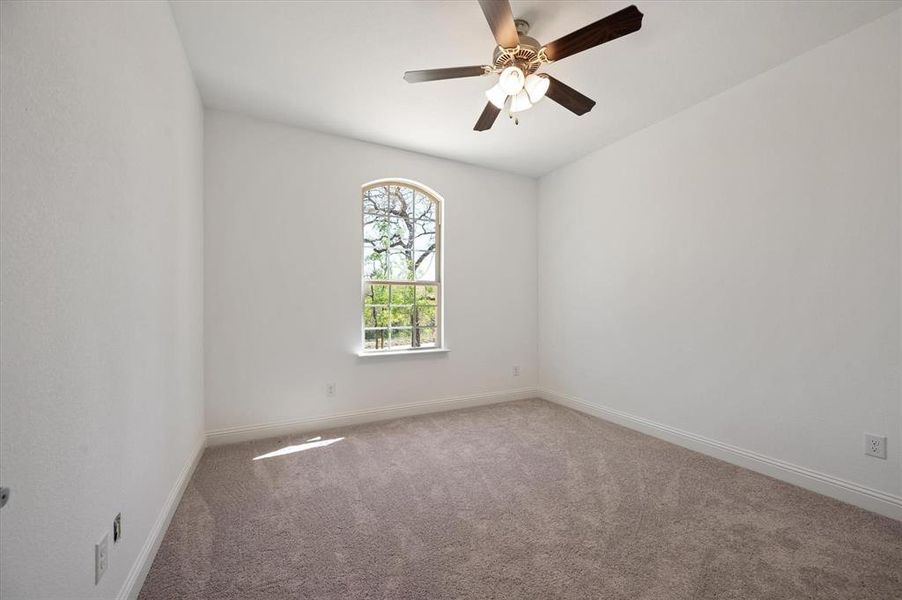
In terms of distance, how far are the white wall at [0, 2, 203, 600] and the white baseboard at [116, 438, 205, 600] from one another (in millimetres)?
40

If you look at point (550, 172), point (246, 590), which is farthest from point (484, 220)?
point (246, 590)

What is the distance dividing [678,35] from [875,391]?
232 cm

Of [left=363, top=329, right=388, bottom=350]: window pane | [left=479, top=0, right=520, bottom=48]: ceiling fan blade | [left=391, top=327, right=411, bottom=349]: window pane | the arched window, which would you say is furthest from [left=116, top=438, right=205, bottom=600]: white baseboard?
[left=479, top=0, right=520, bottom=48]: ceiling fan blade

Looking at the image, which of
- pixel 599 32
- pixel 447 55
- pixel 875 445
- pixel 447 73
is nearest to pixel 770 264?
pixel 875 445

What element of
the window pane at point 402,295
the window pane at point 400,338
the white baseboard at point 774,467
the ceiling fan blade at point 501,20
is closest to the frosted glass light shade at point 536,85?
the ceiling fan blade at point 501,20

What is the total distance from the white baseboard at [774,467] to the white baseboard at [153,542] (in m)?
3.47

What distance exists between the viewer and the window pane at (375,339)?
380 centimetres

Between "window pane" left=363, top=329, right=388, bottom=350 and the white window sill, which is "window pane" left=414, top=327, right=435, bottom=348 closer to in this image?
the white window sill

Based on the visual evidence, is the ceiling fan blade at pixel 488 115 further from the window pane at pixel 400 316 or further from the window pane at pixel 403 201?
the window pane at pixel 400 316

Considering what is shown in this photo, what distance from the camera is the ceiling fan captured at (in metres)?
1.74

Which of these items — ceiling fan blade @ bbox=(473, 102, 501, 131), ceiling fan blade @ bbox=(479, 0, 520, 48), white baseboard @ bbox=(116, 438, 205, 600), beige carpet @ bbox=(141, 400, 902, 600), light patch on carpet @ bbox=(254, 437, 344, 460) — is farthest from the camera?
light patch on carpet @ bbox=(254, 437, 344, 460)

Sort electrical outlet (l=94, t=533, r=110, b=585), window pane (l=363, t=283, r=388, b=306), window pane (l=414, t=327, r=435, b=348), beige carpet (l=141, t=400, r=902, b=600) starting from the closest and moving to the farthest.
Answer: electrical outlet (l=94, t=533, r=110, b=585), beige carpet (l=141, t=400, r=902, b=600), window pane (l=363, t=283, r=388, b=306), window pane (l=414, t=327, r=435, b=348)

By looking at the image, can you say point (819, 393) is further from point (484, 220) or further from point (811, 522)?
point (484, 220)

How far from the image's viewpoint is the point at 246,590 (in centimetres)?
153
